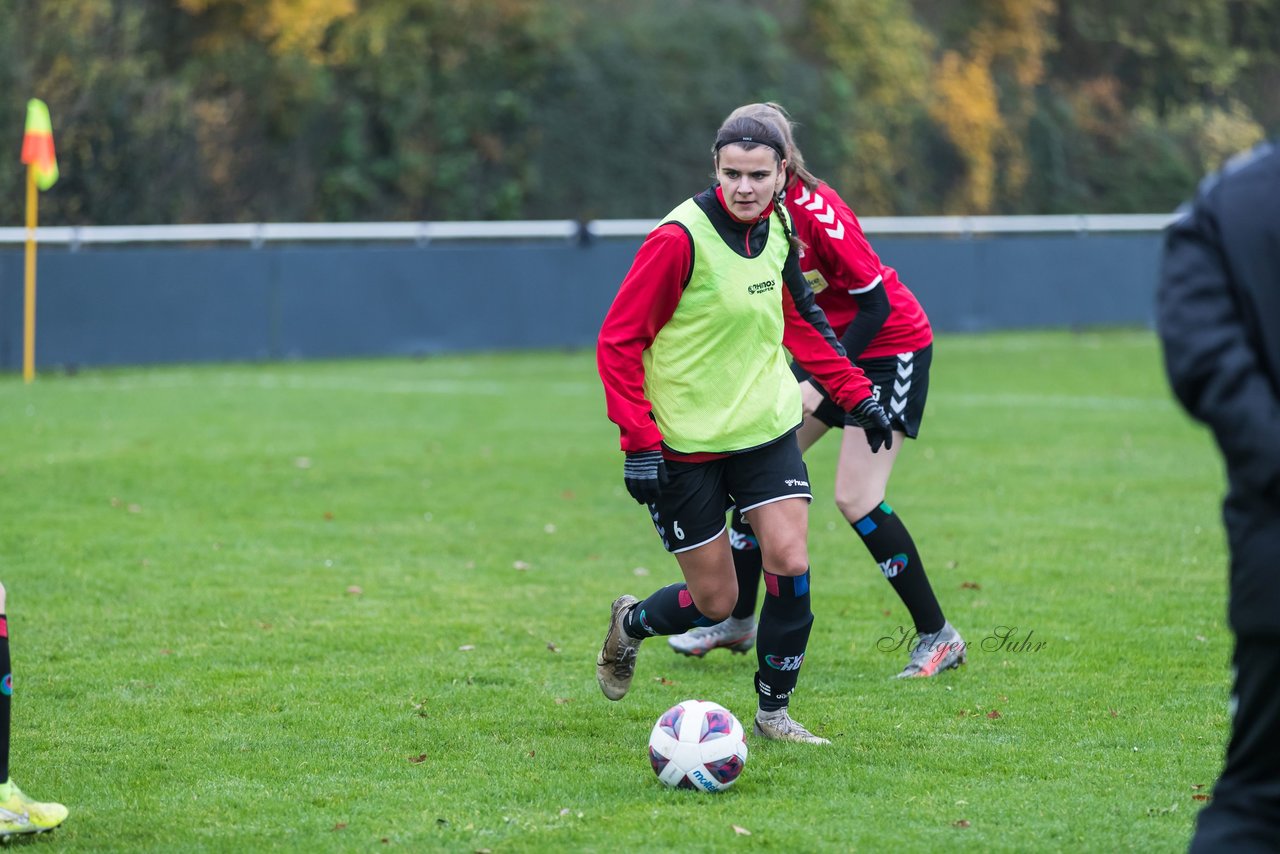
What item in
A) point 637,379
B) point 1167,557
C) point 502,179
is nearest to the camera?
point 637,379

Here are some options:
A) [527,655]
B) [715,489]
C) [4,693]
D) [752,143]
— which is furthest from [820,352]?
[4,693]

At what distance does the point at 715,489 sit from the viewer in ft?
18.0

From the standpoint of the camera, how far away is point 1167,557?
9094mm

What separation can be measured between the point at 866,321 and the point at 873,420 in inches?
26.2

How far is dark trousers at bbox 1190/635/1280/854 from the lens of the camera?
10.1ft

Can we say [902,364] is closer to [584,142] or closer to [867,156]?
[584,142]

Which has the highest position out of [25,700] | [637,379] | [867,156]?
[637,379]

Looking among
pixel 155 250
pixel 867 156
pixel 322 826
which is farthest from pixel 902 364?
pixel 867 156

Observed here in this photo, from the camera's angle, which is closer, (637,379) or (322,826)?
(322,826)

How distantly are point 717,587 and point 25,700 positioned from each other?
2.57 meters

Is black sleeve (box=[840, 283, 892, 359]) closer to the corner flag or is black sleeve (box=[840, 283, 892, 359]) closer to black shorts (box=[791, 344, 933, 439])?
black shorts (box=[791, 344, 933, 439])

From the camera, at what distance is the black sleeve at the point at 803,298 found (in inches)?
225

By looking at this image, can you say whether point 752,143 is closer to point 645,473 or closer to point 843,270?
point 645,473

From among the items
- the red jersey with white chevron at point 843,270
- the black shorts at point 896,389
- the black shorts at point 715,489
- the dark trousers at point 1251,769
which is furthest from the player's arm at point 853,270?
the dark trousers at point 1251,769
